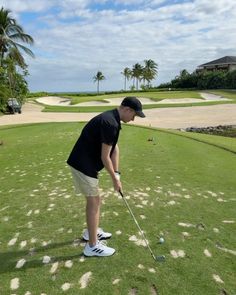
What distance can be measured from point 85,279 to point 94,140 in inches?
68.2

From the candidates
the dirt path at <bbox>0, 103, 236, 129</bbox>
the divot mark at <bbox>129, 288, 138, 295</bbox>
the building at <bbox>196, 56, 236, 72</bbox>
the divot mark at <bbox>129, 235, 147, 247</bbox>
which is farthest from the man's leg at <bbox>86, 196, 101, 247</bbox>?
the building at <bbox>196, 56, 236, 72</bbox>

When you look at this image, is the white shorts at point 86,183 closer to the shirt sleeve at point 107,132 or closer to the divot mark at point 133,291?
the shirt sleeve at point 107,132

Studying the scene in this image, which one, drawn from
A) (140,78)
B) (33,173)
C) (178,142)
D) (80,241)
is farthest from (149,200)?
(140,78)

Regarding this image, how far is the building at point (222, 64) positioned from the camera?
11562 cm

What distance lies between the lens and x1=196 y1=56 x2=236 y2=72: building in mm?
115625

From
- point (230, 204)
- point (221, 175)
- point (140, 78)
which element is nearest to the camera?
point (230, 204)

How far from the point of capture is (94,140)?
197 inches

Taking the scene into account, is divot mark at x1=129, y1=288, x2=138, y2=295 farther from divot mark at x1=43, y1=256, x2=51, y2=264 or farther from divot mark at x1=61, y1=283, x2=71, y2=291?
divot mark at x1=43, y1=256, x2=51, y2=264

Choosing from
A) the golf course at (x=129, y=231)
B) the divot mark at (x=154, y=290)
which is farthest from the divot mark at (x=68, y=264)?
the divot mark at (x=154, y=290)

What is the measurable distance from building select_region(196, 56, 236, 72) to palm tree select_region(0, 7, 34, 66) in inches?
3096

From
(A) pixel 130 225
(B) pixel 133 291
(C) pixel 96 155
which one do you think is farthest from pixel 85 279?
(A) pixel 130 225

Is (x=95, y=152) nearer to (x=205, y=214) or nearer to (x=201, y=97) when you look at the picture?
(x=205, y=214)

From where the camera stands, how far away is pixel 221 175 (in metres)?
9.70

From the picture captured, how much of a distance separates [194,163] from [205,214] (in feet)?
14.7
